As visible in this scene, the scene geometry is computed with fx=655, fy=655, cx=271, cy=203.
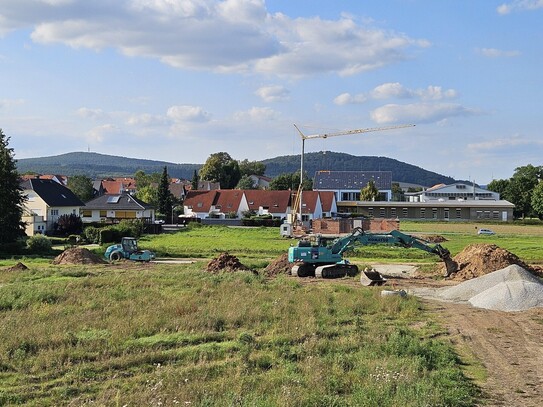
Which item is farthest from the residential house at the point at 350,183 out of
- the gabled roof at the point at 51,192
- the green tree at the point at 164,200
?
the gabled roof at the point at 51,192

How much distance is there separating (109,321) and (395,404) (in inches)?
393

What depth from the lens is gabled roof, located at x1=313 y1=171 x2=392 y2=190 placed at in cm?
13188

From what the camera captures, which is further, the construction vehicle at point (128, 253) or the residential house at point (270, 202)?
the residential house at point (270, 202)

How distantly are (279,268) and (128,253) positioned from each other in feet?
39.3

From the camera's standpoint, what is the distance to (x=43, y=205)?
69562mm

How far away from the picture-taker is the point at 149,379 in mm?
12930

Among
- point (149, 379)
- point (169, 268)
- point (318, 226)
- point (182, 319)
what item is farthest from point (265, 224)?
point (149, 379)

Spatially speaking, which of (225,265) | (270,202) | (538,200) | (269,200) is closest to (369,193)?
(269,200)

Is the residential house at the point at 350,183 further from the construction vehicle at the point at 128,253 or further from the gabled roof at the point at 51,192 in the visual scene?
the construction vehicle at the point at 128,253

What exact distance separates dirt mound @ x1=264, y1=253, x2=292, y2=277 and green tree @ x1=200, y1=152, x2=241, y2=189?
105m

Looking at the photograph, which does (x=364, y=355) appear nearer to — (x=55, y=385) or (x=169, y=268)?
(x=55, y=385)

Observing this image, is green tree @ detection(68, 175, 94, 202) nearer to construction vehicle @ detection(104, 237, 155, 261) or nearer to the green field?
construction vehicle @ detection(104, 237, 155, 261)

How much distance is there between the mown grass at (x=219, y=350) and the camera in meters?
11.9

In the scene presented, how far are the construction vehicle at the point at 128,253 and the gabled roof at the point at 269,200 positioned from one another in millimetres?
52516
